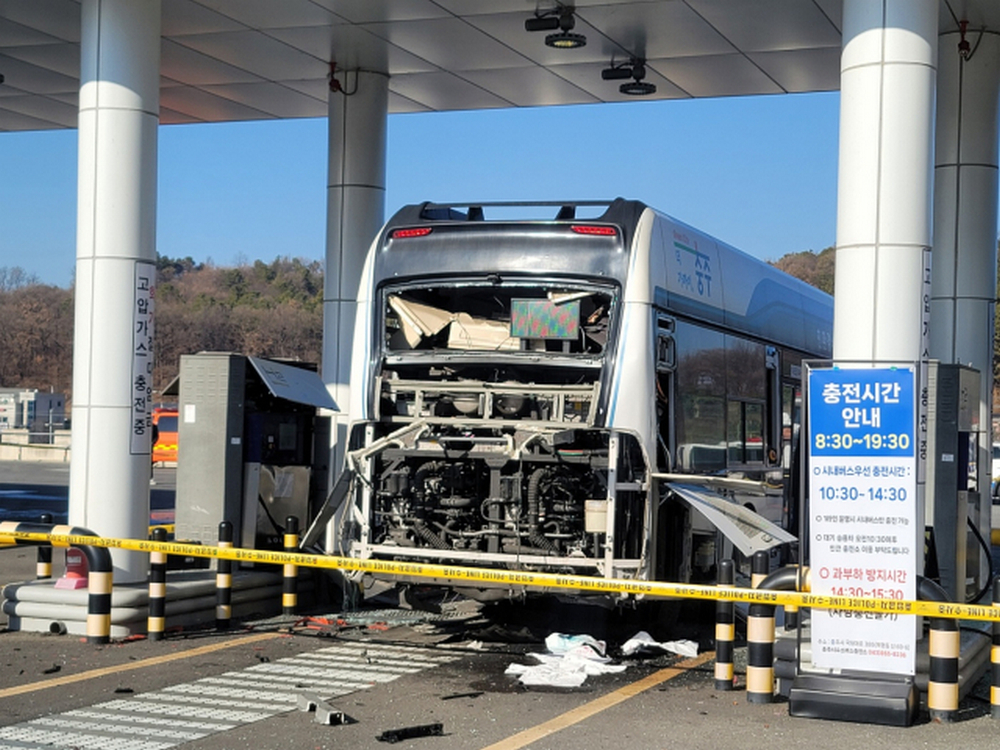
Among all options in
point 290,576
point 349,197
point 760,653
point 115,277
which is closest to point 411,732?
point 760,653

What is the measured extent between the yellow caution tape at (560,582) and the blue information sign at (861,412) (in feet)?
3.13

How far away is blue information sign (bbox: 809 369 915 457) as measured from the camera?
858 cm

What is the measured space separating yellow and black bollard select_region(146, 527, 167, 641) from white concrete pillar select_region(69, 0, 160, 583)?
2.94ft

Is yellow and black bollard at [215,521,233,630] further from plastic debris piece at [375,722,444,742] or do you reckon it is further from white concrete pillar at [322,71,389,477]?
white concrete pillar at [322,71,389,477]

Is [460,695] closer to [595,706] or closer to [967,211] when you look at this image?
[595,706]

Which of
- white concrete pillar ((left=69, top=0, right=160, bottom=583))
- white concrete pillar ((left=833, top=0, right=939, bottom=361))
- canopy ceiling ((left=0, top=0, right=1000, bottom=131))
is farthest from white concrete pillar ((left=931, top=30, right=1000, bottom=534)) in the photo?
white concrete pillar ((left=69, top=0, right=160, bottom=583))

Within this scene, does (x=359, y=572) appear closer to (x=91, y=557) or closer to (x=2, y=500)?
(x=91, y=557)

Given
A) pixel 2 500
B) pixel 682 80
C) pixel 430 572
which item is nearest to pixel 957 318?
pixel 682 80

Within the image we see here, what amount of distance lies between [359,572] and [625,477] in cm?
233

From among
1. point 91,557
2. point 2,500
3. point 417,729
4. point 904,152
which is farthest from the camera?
point 2,500

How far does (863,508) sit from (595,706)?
2.18 m

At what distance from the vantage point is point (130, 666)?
10086 mm

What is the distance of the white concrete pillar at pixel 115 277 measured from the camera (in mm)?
12102

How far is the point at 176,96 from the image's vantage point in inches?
766
